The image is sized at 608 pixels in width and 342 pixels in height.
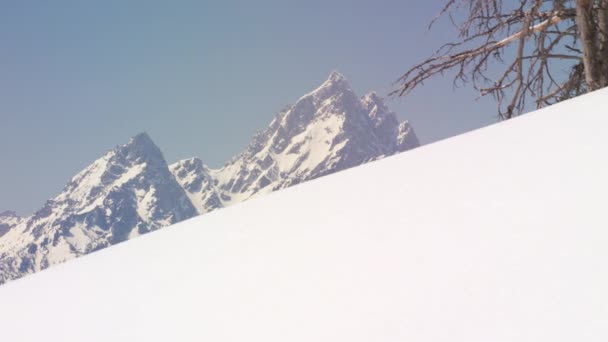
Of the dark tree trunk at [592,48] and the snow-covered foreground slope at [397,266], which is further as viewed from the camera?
the dark tree trunk at [592,48]

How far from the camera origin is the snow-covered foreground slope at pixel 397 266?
20.0 inches

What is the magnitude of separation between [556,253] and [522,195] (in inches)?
9.7

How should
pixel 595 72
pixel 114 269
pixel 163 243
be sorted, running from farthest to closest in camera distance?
pixel 595 72, pixel 163 243, pixel 114 269

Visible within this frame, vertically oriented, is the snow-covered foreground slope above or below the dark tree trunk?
above

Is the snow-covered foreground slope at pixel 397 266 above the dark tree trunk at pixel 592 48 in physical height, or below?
above

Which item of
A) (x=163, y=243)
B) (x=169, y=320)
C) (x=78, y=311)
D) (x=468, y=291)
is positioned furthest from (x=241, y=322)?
(x=163, y=243)

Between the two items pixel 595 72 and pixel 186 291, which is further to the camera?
pixel 595 72

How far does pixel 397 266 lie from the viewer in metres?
0.67

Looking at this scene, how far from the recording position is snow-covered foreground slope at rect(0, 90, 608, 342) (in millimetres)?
508

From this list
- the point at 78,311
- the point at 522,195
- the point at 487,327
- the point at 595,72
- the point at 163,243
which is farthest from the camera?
the point at 595,72

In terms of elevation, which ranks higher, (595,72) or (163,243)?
(163,243)

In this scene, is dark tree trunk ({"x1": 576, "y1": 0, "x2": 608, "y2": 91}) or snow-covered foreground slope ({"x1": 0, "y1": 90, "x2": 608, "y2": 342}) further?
dark tree trunk ({"x1": 576, "y1": 0, "x2": 608, "y2": 91})

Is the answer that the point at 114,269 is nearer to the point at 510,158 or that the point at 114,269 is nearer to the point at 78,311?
the point at 78,311

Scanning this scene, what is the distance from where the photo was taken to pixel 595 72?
4.18 metres
